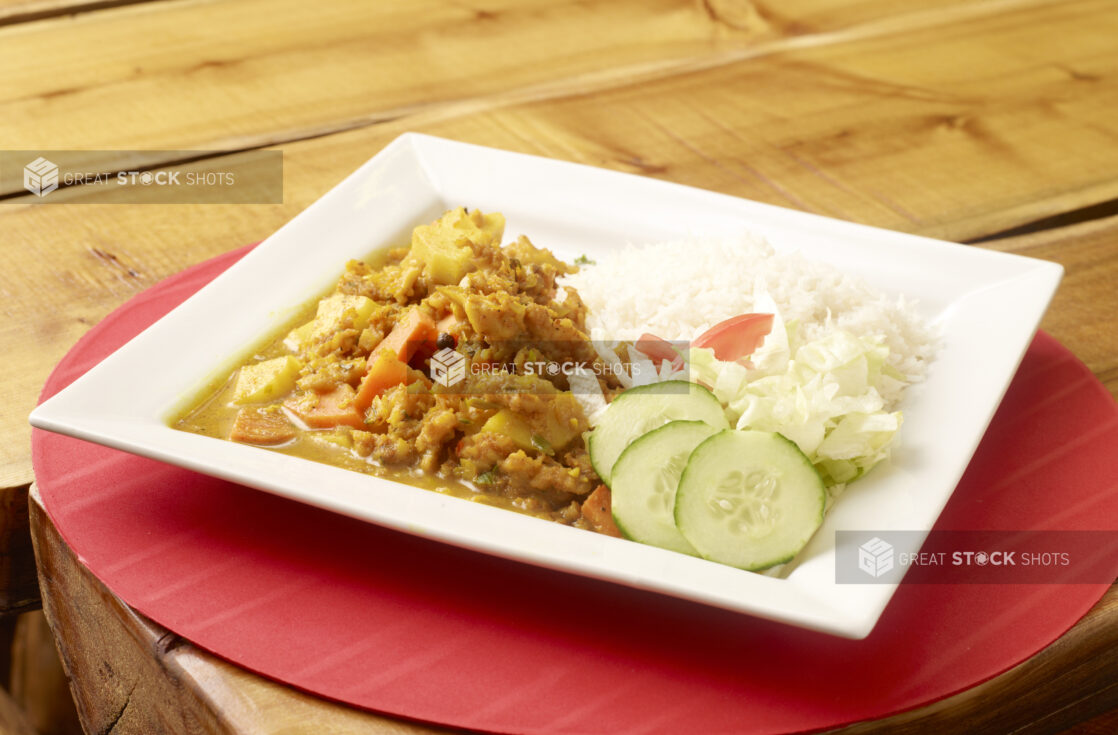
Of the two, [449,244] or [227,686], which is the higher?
[449,244]

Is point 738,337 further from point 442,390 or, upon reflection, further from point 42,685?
point 42,685

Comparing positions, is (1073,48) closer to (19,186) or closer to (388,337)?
(388,337)

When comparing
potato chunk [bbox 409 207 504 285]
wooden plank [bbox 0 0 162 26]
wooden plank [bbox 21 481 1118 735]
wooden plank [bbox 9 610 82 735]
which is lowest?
wooden plank [bbox 9 610 82 735]

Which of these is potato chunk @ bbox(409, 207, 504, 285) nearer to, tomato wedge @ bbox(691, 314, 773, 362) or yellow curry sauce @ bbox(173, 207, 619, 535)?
yellow curry sauce @ bbox(173, 207, 619, 535)

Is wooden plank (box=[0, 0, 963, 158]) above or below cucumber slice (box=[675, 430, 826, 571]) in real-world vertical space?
above

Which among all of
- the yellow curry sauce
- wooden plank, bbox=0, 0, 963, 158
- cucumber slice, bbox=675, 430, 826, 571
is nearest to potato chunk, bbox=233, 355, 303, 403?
the yellow curry sauce

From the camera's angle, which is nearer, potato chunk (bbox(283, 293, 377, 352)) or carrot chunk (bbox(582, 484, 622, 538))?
carrot chunk (bbox(582, 484, 622, 538))

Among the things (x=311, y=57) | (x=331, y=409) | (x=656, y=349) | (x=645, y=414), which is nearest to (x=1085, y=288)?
(x=656, y=349)
